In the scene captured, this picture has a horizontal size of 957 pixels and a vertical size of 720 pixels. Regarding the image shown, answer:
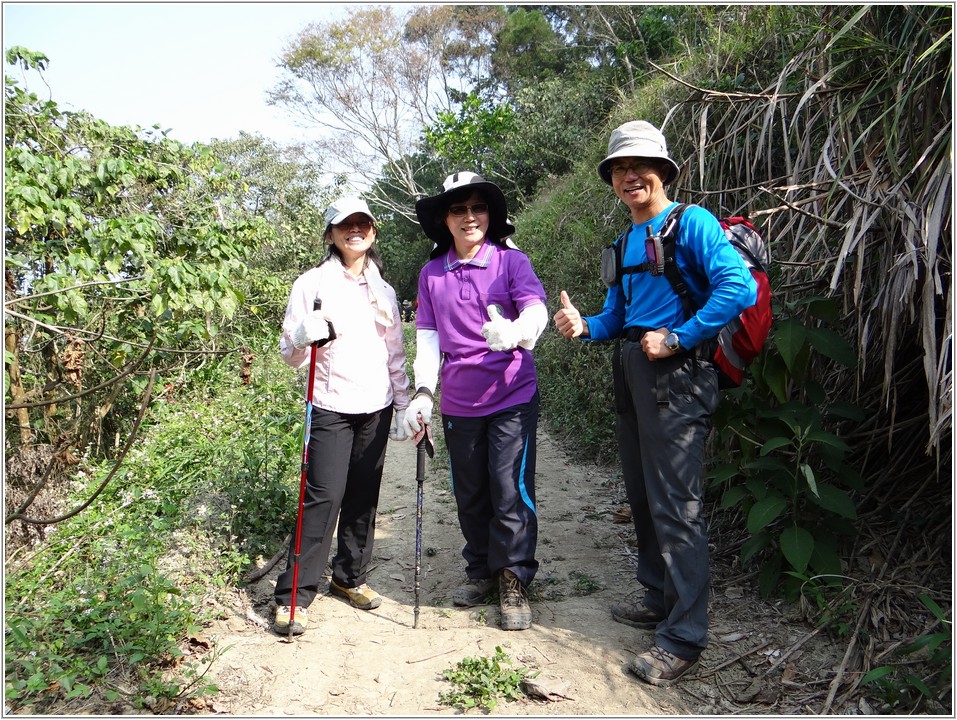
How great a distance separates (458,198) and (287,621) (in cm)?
216

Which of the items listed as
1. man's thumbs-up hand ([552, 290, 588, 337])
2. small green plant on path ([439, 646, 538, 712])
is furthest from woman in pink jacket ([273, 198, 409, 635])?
man's thumbs-up hand ([552, 290, 588, 337])

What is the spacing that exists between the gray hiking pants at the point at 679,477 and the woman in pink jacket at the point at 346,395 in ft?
4.16

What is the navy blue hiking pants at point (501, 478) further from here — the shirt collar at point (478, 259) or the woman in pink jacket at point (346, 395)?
the shirt collar at point (478, 259)

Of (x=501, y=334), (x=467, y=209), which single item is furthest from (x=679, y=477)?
(x=467, y=209)

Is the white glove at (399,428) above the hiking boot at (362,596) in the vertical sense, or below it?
above

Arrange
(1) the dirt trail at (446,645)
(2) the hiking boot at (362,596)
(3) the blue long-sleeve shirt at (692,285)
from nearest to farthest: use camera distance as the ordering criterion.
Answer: (3) the blue long-sleeve shirt at (692,285), (1) the dirt trail at (446,645), (2) the hiking boot at (362,596)

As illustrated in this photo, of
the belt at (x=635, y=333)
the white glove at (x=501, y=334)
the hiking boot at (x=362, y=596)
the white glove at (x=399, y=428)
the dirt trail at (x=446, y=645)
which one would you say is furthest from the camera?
the hiking boot at (x=362, y=596)

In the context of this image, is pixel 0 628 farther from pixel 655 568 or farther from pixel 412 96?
pixel 412 96

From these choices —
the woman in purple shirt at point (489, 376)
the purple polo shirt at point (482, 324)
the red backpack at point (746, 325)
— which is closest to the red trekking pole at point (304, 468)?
the woman in purple shirt at point (489, 376)

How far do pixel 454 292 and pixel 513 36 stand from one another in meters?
24.4

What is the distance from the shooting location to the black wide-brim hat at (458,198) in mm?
3562

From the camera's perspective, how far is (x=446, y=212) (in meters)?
3.68

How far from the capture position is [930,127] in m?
3.20

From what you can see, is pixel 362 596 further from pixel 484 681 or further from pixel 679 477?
pixel 679 477
